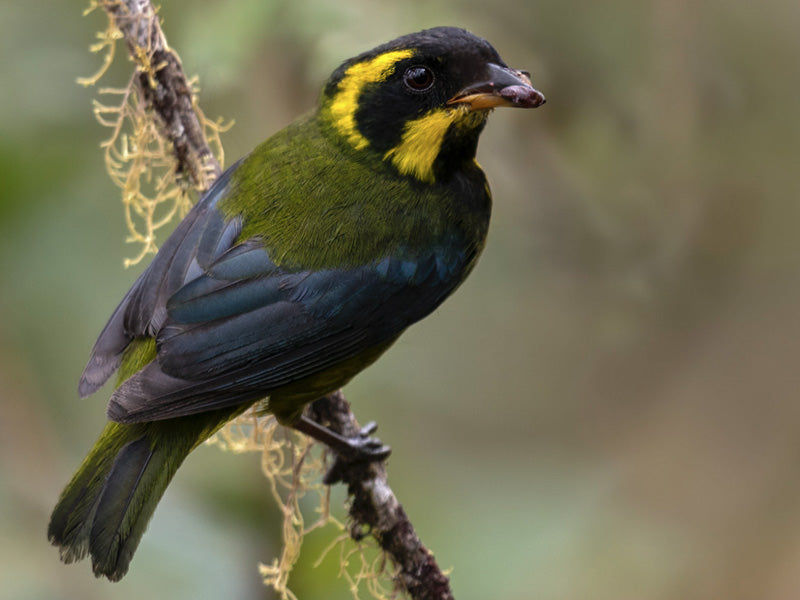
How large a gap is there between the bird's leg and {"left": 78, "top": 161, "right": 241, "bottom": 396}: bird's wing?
0.58 m

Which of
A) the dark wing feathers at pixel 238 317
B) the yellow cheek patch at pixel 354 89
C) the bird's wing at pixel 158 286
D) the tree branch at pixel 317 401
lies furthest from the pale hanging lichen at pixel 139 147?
the yellow cheek patch at pixel 354 89

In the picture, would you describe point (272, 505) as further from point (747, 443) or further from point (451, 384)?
point (747, 443)

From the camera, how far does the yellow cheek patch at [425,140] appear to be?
3232mm

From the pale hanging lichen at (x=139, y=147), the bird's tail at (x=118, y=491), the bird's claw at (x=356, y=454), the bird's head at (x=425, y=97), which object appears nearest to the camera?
the bird's tail at (x=118, y=491)

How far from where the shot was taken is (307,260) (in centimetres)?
323

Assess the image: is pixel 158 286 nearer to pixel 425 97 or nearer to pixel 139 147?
pixel 139 147

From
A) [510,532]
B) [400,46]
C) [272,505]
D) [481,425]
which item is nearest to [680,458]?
[481,425]

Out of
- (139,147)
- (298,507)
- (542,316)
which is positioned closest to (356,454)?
(298,507)

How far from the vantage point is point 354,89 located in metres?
3.40

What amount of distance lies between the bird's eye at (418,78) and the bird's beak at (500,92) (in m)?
0.09

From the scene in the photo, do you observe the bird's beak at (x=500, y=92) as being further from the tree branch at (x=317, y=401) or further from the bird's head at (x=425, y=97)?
the tree branch at (x=317, y=401)

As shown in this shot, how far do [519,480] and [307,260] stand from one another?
117cm

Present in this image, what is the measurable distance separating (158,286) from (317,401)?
65 cm

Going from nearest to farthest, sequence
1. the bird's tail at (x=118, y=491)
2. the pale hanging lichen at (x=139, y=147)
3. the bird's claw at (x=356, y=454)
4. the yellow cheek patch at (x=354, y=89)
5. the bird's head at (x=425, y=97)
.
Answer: the bird's tail at (x=118, y=491), the bird's head at (x=425, y=97), the yellow cheek patch at (x=354, y=89), the bird's claw at (x=356, y=454), the pale hanging lichen at (x=139, y=147)
